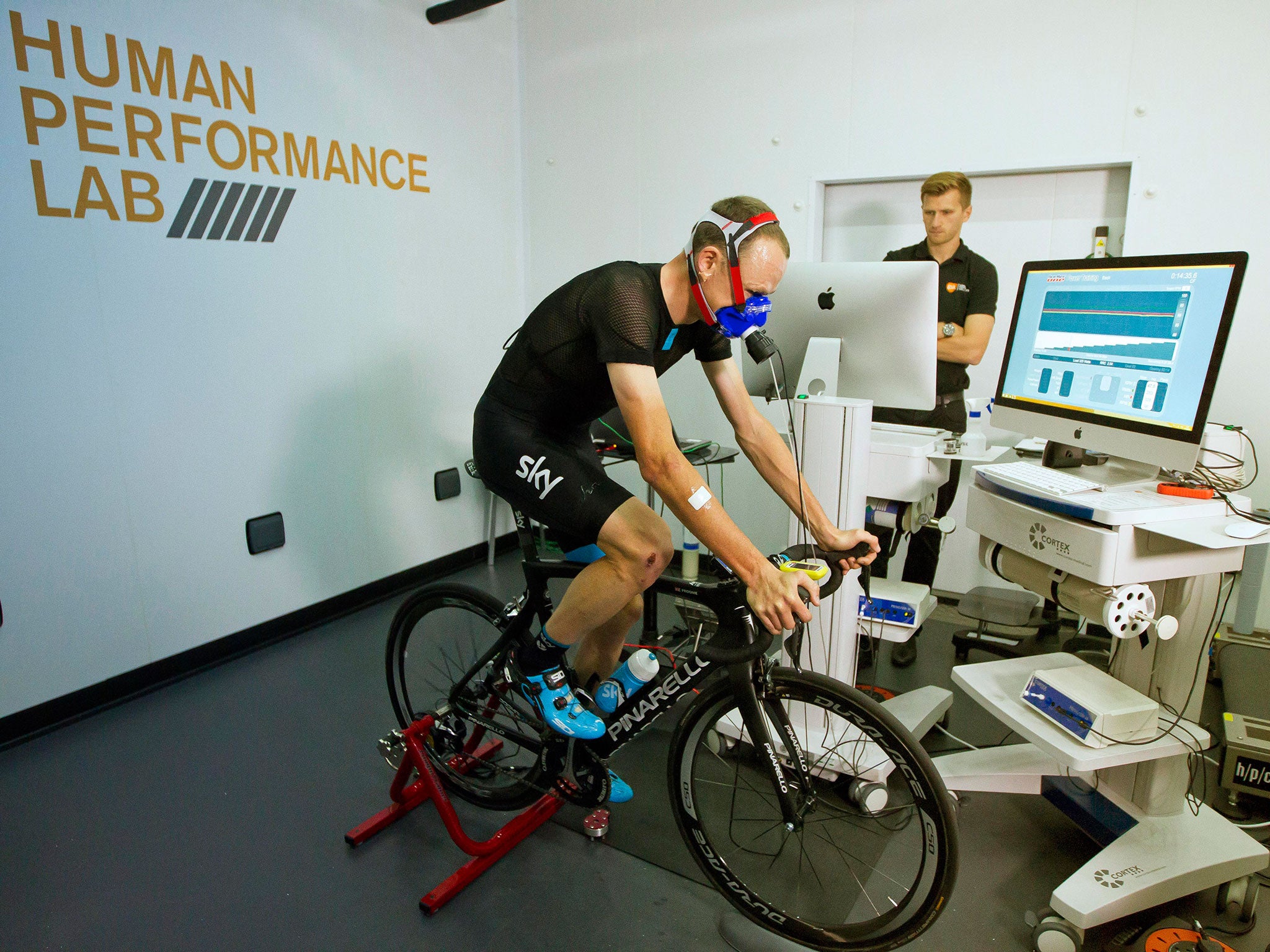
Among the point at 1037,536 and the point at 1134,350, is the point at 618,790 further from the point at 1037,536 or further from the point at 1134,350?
the point at 1134,350

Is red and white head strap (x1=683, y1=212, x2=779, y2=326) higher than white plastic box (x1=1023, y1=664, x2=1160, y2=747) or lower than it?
higher

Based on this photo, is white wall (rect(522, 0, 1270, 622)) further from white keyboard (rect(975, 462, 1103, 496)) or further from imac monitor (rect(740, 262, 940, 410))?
white keyboard (rect(975, 462, 1103, 496))

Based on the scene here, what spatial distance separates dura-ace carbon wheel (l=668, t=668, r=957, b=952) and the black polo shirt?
1.53 m

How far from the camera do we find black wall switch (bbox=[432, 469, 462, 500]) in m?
3.95

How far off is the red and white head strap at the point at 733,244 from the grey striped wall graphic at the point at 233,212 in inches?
83.7

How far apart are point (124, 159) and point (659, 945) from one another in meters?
2.89

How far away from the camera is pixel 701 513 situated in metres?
1.51

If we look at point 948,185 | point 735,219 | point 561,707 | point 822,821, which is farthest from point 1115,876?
point 948,185

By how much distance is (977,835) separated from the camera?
2062mm

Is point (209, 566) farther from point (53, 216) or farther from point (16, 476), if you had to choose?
point (53, 216)

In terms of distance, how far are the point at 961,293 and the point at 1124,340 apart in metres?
1.31

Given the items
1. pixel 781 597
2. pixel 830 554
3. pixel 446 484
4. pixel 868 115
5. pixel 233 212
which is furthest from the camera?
pixel 446 484

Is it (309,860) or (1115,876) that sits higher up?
(1115,876)

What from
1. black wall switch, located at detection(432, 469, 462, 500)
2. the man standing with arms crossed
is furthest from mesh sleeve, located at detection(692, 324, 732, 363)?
black wall switch, located at detection(432, 469, 462, 500)
